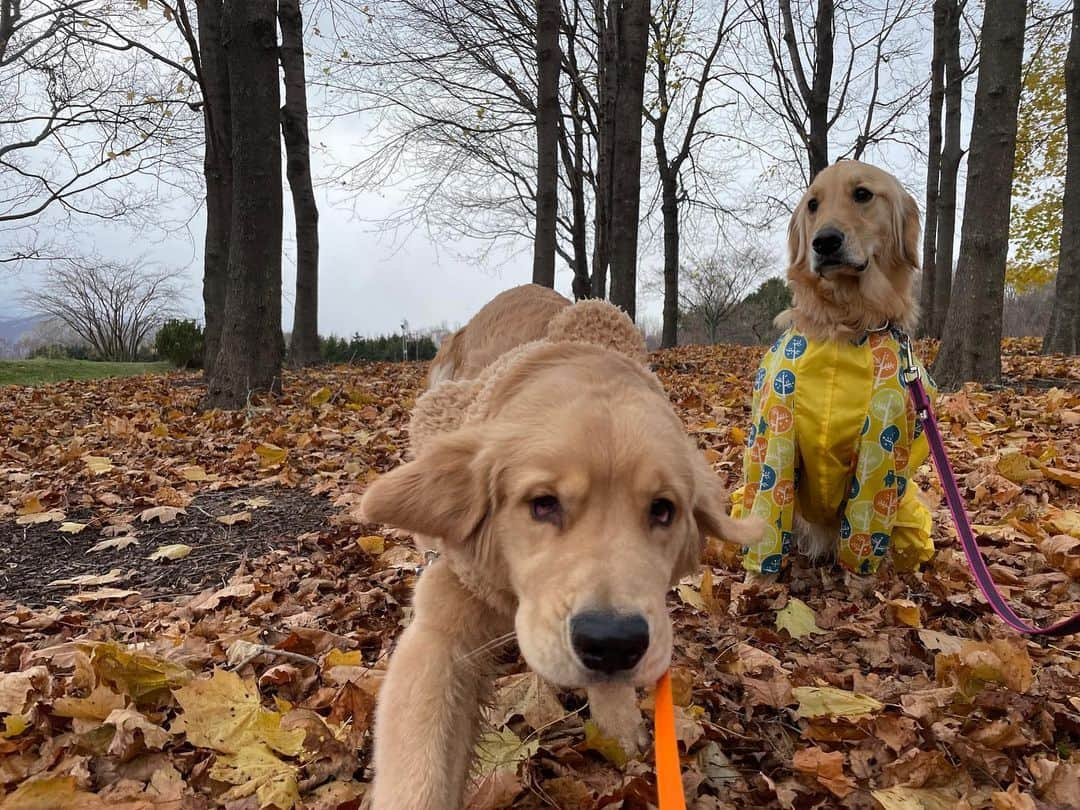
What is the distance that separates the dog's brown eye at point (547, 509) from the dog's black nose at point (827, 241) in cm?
251

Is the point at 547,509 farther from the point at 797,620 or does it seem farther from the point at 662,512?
the point at 797,620

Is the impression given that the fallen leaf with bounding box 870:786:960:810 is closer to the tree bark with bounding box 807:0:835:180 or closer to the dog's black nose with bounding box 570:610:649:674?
the dog's black nose with bounding box 570:610:649:674

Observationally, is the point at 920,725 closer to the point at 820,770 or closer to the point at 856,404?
→ the point at 820,770

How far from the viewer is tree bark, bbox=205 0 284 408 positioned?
25.4 feet

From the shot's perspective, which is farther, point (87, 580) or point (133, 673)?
point (87, 580)

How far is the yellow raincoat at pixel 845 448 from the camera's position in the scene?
3273 millimetres

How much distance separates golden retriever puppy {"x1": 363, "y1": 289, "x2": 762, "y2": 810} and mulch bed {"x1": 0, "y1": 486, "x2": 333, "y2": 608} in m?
1.97

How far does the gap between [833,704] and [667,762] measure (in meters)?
1.17

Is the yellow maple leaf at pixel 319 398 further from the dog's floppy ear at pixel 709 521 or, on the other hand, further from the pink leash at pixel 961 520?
the dog's floppy ear at pixel 709 521

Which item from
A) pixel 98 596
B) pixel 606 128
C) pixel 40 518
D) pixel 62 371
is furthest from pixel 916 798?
pixel 62 371

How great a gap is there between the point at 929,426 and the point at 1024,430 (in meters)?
3.40

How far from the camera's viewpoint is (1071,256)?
1236 cm

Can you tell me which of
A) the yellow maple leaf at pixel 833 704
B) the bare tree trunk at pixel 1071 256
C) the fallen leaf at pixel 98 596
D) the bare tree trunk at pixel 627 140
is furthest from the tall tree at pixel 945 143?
the fallen leaf at pixel 98 596

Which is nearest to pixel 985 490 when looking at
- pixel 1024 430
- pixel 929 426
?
pixel 929 426
